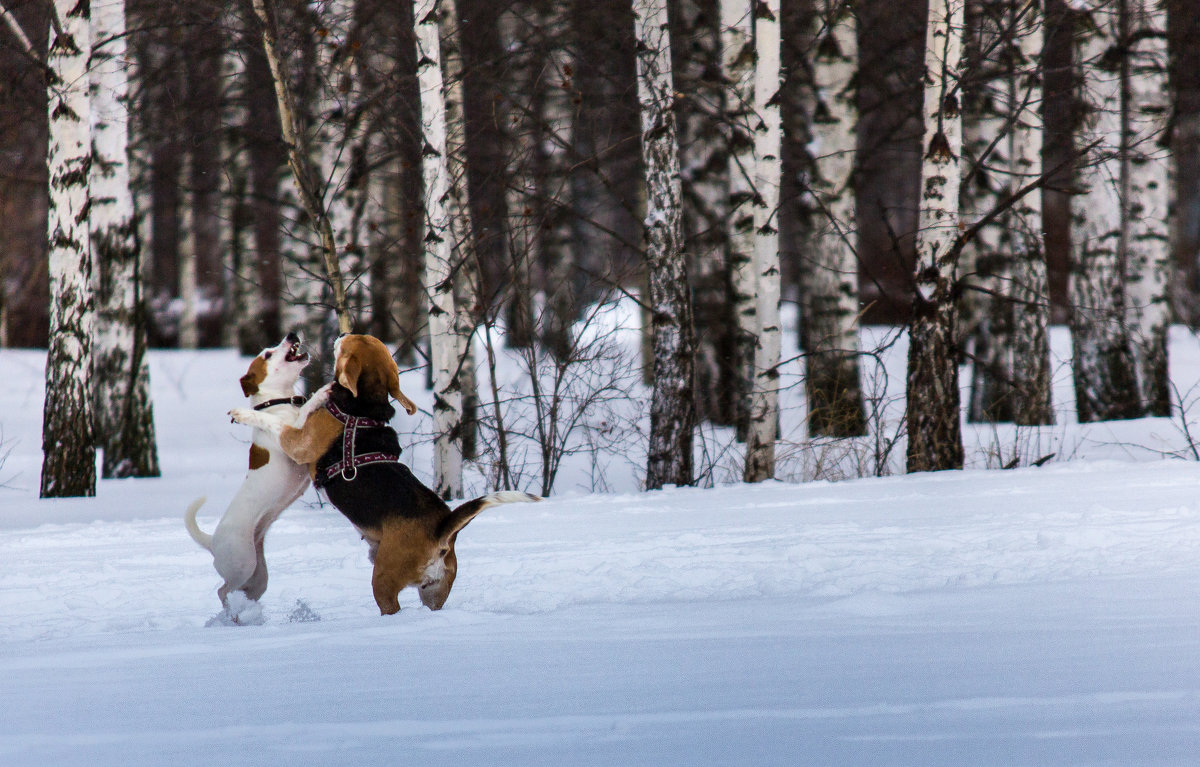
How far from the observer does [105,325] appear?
32.4ft

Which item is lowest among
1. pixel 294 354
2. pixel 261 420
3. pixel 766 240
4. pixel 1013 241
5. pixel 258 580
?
pixel 258 580

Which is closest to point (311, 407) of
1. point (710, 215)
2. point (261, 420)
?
point (261, 420)

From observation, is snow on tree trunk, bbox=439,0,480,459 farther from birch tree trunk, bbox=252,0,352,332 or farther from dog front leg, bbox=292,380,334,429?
dog front leg, bbox=292,380,334,429

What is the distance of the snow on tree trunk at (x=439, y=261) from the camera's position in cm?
789

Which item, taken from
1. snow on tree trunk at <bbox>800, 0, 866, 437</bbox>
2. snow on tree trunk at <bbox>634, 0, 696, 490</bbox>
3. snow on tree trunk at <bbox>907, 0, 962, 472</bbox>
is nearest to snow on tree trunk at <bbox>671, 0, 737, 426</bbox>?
snow on tree trunk at <bbox>800, 0, 866, 437</bbox>

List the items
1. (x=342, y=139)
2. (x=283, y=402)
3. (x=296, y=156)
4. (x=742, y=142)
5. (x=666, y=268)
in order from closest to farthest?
(x=283, y=402) → (x=296, y=156) → (x=666, y=268) → (x=342, y=139) → (x=742, y=142)

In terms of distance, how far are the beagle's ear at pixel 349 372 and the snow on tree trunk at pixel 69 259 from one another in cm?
539

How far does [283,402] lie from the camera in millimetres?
4297

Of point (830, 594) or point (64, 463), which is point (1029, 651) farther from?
point (64, 463)

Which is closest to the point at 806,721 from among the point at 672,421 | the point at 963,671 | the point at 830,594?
the point at 963,671

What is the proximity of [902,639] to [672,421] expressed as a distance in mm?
4757

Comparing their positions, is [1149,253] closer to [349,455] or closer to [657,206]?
[657,206]

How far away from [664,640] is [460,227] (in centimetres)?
695

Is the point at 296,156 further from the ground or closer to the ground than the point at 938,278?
further from the ground
